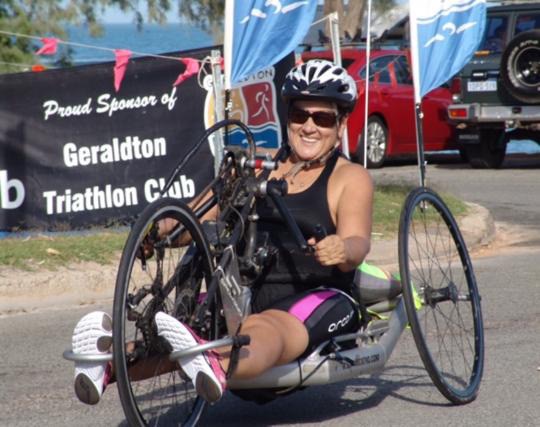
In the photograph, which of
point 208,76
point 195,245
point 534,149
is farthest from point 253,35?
point 534,149

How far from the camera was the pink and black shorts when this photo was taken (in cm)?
519

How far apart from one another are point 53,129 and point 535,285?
4652mm

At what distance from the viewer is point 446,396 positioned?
5750 mm

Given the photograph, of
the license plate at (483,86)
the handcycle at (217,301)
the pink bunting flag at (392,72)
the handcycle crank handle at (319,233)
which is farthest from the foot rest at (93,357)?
the pink bunting flag at (392,72)

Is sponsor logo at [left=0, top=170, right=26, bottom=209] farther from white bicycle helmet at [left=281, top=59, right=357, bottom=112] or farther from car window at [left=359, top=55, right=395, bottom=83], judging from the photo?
car window at [left=359, top=55, right=395, bottom=83]

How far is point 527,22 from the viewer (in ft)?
60.4

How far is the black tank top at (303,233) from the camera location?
537 centimetres

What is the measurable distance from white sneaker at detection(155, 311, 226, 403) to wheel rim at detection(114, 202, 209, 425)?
0.15 metres

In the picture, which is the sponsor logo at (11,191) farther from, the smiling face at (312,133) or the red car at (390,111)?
the red car at (390,111)

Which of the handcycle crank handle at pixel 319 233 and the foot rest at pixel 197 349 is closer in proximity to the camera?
the foot rest at pixel 197 349

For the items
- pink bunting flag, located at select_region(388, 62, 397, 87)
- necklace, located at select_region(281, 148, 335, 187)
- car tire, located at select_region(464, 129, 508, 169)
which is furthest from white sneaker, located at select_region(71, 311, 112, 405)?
pink bunting flag, located at select_region(388, 62, 397, 87)

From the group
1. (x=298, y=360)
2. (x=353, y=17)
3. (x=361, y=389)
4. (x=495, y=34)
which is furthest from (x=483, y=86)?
(x=298, y=360)

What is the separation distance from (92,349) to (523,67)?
13553mm

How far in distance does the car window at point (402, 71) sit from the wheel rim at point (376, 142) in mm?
970
